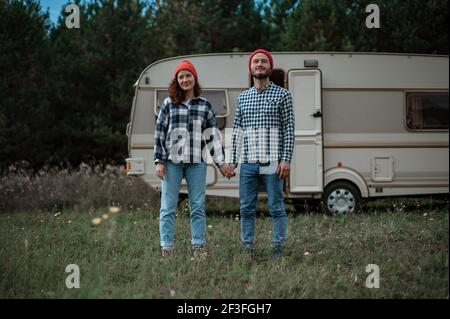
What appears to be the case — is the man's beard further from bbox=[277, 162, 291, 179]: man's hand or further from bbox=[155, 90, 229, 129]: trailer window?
bbox=[155, 90, 229, 129]: trailer window

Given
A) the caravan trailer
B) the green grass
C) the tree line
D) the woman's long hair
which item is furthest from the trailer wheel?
the tree line

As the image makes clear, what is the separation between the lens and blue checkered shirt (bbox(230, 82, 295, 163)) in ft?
13.8

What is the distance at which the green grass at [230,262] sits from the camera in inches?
132

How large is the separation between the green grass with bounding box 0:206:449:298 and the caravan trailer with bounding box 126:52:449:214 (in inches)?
41.3

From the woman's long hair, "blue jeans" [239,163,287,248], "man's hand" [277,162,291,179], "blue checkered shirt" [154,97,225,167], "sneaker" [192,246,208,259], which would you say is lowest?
"sneaker" [192,246,208,259]

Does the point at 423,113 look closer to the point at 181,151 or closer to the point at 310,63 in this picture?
the point at 310,63

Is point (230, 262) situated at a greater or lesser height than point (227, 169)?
lesser

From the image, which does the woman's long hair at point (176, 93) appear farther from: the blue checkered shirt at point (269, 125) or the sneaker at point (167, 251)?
the sneaker at point (167, 251)

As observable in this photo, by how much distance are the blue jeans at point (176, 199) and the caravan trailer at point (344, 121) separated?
3.08 m

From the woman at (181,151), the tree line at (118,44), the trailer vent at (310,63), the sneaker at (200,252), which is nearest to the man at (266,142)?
the woman at (181,151)

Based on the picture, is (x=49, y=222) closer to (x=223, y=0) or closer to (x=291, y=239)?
(x=291, y=239)

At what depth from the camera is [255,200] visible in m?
4.27

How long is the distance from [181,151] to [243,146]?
1.80 feet

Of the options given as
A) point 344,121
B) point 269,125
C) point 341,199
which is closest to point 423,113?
point 344,121
